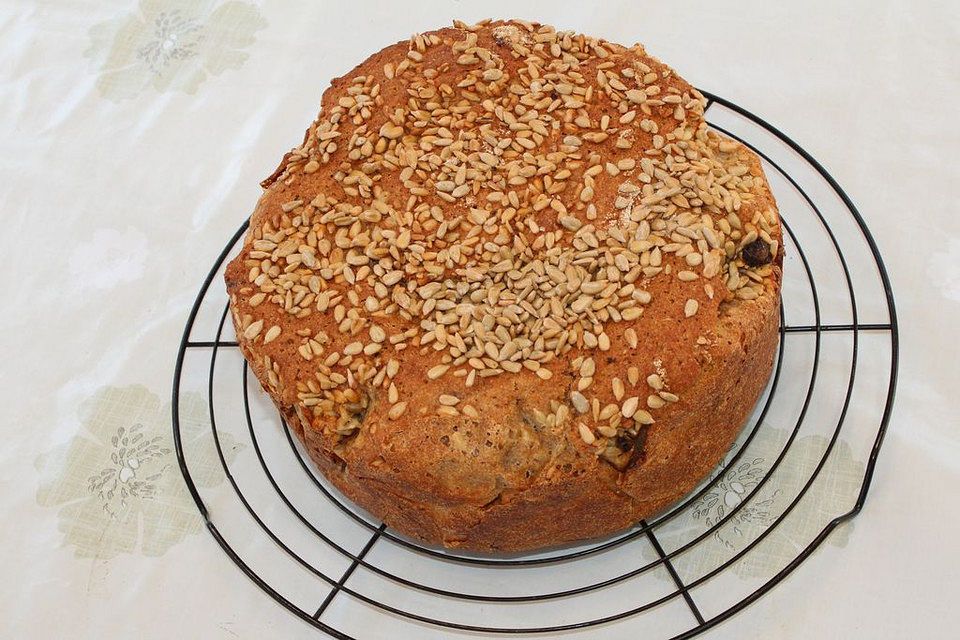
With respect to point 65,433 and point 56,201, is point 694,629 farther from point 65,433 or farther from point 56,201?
point 56,201

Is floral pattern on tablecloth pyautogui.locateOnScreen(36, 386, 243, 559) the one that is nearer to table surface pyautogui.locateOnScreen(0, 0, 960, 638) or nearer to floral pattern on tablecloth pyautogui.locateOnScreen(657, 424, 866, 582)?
table surface pyautogui.locateOnScreen(0, 0, 960, 638)

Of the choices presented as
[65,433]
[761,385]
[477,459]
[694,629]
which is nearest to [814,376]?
[761,385]

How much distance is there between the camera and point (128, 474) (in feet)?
9.87

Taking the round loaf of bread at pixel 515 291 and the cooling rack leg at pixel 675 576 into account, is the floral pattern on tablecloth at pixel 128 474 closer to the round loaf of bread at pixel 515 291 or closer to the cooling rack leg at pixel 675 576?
the round loaf of bread at pixel 515 291

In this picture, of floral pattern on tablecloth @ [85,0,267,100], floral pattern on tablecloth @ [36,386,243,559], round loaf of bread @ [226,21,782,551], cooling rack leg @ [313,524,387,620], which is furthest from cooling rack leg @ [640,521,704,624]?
floral pattern on tablecloth @ [85,0,267,100]

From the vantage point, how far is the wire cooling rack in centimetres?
268

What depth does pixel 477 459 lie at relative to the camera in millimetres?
2307

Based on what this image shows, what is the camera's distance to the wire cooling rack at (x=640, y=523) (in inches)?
105

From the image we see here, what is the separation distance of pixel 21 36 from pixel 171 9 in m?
0.58

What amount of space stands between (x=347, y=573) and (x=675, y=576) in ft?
2.92

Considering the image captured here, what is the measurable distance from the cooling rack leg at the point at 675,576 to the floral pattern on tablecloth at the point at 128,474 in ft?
4.15

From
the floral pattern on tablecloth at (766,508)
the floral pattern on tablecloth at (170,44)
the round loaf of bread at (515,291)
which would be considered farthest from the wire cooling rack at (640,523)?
the floral pattern on tablecloth at (170,44)

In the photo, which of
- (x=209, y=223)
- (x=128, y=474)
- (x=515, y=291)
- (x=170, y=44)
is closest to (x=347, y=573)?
(x=128, y=474)

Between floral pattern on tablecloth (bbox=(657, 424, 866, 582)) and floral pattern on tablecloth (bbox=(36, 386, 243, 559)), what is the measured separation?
4.56ft
